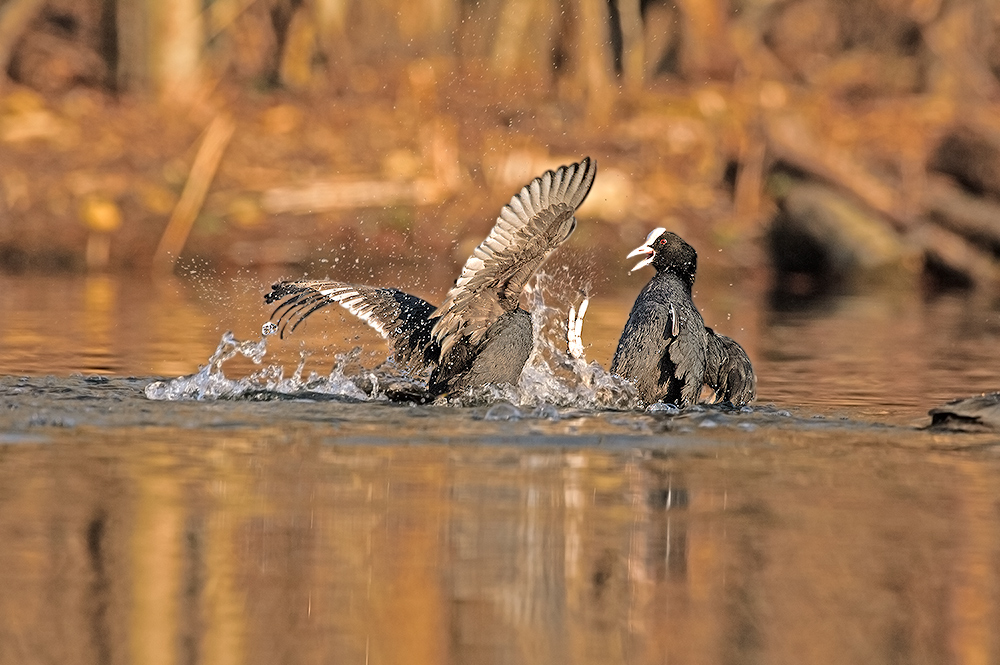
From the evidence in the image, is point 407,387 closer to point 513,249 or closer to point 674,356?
point 513,249

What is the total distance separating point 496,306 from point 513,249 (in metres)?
0.39

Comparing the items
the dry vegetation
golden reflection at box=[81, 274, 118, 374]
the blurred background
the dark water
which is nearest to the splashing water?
the dark water

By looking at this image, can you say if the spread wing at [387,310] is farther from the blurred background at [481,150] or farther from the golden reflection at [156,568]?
the blurred background at [481,150]

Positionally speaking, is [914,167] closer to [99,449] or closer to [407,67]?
[407,67]

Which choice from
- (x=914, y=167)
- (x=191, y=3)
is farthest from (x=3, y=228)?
(x=914, y=167)

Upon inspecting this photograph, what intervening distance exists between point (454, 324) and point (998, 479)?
3219 millimetres

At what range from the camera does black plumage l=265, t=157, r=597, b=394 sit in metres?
8.77

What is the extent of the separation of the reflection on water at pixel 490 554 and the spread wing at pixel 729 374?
1.80m

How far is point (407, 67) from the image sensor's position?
25734 millimetres

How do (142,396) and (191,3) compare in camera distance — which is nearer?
(142,396)

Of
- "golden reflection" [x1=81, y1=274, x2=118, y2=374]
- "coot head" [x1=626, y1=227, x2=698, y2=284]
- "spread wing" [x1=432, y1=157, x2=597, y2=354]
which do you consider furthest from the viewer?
"golden reflection" [x1=81, y1=274, x2=118, y2=374]

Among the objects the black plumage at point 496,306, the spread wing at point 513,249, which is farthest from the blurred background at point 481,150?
the spread wing at point 513,249

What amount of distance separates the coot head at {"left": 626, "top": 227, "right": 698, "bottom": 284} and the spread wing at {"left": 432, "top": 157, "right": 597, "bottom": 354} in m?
0.98

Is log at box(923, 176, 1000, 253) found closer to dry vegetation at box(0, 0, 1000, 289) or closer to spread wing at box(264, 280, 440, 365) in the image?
dry vegetation at box(0, 0, 1000, 289)
